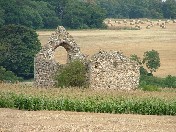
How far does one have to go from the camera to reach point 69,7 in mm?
101562

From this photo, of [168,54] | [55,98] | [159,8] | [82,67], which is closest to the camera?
[55,98]

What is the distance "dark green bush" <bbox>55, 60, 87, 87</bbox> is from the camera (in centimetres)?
3866

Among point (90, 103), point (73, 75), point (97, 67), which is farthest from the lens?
point (97, 67)

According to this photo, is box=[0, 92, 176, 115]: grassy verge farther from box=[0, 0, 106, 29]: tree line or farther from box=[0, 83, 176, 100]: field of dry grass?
box=[0, 0, 106, 29]: tree line

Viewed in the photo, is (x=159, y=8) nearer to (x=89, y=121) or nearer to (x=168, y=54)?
(x=168, y=54)

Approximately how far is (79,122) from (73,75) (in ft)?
33.5

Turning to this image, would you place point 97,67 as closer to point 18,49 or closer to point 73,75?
point 73,75

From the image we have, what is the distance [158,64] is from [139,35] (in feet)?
104

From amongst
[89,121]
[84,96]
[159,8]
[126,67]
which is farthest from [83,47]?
[159,8]

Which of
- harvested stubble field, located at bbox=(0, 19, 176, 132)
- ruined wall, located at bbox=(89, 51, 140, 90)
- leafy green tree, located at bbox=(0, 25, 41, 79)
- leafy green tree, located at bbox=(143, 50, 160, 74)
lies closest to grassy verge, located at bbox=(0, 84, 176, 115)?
harvested stubble field, located at bbox=(0, 19, 176, 132)

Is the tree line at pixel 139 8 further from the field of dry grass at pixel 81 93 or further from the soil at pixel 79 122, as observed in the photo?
the soil at pixel 79 122

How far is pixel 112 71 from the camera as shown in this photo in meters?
39.2

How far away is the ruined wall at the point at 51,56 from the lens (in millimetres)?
40250

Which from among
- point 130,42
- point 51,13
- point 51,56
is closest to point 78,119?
point 51,56
